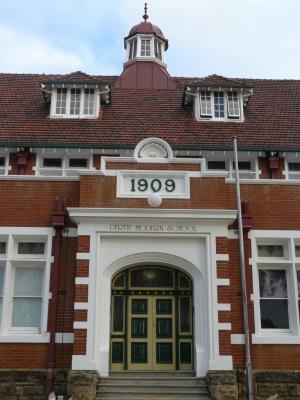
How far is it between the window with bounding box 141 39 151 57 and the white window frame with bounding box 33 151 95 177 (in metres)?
10.5

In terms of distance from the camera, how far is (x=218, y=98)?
64.0 feet

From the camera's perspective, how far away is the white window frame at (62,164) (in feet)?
55.6

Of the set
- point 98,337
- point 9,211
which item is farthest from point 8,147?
point 98,337

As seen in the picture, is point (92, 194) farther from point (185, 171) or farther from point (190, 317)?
point (190, 317)

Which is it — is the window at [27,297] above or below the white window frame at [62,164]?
below

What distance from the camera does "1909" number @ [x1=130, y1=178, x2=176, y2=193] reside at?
13844 mm

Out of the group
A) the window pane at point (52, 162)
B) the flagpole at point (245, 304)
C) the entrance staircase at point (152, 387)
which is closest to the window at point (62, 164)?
the window pane at point (52, 162)

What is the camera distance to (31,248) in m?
14.2

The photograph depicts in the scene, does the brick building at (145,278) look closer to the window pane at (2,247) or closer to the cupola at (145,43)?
the window pane at (2,247)

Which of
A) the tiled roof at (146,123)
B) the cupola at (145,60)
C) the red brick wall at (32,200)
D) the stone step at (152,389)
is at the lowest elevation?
the stone step at (152,389)

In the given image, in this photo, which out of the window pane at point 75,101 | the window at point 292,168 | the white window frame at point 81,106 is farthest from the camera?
the window pane at point 75,101

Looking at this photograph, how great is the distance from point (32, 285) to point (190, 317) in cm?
419

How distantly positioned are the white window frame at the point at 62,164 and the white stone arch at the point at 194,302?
4531 mm

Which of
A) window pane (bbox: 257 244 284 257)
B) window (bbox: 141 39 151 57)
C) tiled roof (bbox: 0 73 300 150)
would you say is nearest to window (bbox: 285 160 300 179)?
tiled roof (bbox: 0 73 300 150)
